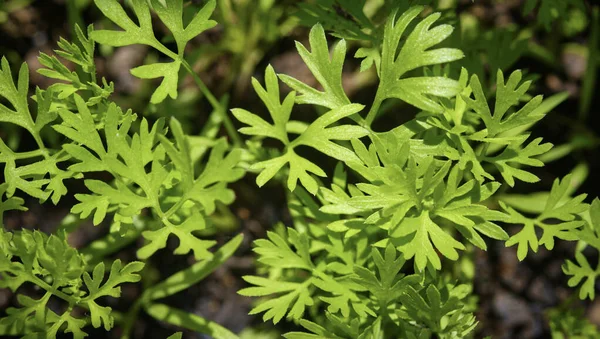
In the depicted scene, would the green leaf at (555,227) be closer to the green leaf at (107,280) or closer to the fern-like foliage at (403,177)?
the fern-like foliage at (403,177)

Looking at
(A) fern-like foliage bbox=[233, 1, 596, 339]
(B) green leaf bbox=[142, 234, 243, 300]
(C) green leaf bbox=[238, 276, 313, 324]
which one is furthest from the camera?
(B) green leaf bbox=[142, 234, 243, 300]

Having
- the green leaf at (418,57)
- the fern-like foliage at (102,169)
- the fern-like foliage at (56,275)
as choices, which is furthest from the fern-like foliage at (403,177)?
the fern-like foliage at (56,275)

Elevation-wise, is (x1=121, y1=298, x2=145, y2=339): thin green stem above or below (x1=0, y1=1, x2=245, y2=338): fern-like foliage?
below

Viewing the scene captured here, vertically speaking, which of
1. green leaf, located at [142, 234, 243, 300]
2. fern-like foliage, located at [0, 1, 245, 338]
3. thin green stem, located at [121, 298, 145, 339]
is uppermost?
fern-like foliage, located at [0, 1, 245, 338]

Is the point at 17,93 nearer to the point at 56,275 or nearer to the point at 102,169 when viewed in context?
the point at 102,169

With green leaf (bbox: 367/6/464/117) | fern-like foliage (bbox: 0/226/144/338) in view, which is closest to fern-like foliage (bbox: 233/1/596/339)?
green leaf (bbox: 367/6/464/117)

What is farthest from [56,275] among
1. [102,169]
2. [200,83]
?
[200,83]

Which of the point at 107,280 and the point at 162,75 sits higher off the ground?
the point at 162,75

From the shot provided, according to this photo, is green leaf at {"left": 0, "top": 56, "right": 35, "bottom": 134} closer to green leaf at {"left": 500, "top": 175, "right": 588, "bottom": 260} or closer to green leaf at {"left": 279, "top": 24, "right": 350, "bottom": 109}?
green leaf at {"left": 279, "top": 24, "right": 350, "bottom": 109}

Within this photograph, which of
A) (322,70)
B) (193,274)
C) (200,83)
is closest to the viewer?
(322,70)

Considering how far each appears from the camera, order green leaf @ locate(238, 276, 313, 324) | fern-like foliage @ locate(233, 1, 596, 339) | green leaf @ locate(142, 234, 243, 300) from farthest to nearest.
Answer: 1. green leaf @ locate(142, 234, 243, 300)
2. green leaf @ locate(238, 276, 313, 324)
3. fern-like foliage @ locate(233, 1, 596, 339)

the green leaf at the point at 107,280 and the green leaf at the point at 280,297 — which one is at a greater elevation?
the green leaf at the point at 107,280

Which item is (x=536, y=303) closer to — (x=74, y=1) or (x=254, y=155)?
(x=254, y=155)
